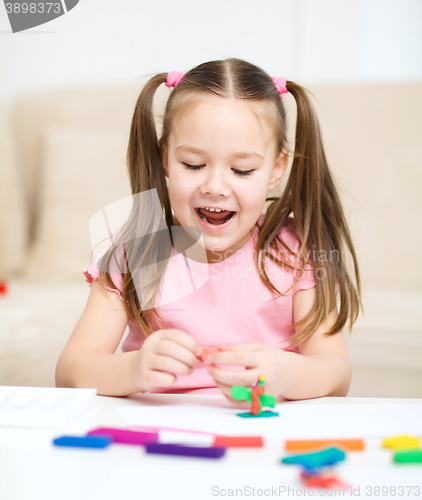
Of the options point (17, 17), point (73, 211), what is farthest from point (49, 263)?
point (17, 17)

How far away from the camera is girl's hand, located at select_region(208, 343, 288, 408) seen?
0.54 m

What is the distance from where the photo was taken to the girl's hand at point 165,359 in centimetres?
56

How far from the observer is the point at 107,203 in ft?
5.50

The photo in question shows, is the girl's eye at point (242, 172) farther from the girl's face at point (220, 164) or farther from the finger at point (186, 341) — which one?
the finger at point (186, 341)

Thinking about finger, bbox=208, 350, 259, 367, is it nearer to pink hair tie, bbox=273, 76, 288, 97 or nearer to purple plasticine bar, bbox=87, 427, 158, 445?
purple plasticine bar, bbox=87, 427, 158, 445

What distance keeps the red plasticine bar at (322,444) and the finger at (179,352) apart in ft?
0.53

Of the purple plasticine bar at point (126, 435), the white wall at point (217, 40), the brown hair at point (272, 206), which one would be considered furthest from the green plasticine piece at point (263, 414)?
the white wall at point (217, 40)

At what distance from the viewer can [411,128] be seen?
5.33 feet

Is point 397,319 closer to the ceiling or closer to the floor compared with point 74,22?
closer to the floor

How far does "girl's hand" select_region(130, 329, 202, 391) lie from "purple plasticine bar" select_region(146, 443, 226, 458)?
0.51 ft

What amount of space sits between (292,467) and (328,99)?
4.87ft

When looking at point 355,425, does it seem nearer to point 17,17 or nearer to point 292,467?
point 292,467
